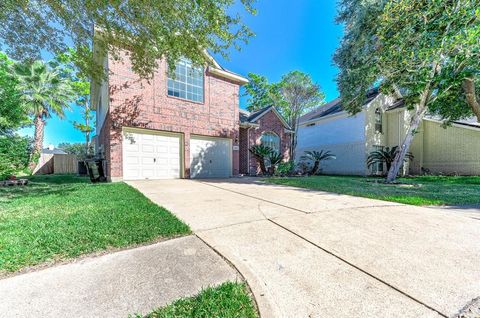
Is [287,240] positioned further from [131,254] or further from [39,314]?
[39,314]

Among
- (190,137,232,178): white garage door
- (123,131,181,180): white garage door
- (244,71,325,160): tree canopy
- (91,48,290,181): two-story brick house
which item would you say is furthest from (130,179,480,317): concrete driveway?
(244,71,325,160): tree canopy

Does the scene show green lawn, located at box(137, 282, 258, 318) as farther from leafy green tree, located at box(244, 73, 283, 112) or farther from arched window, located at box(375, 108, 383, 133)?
leafy green tree, located at box(244, 73, 283, 112)

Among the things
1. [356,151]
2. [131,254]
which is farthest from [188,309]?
[356,151]

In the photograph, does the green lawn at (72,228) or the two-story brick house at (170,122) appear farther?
the two-story brick house at (170,122)

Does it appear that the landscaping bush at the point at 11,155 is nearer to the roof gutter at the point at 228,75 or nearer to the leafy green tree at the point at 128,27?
the leafy green tree at the point at 128,27

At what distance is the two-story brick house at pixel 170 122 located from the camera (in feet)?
28.5

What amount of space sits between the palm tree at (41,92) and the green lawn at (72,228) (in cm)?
1531

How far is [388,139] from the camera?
15898mm

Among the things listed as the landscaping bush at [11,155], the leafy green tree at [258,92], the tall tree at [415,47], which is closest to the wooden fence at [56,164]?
the landscaping bush at [11,155]

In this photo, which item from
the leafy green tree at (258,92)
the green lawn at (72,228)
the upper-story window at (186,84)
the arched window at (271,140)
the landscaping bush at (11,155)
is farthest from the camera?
the leafy green tree at (258,92)

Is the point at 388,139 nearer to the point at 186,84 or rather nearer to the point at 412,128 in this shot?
the point at 412,128

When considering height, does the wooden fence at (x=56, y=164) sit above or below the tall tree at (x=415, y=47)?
below

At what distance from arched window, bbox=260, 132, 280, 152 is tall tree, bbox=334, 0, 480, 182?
210 inches

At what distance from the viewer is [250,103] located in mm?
25312
